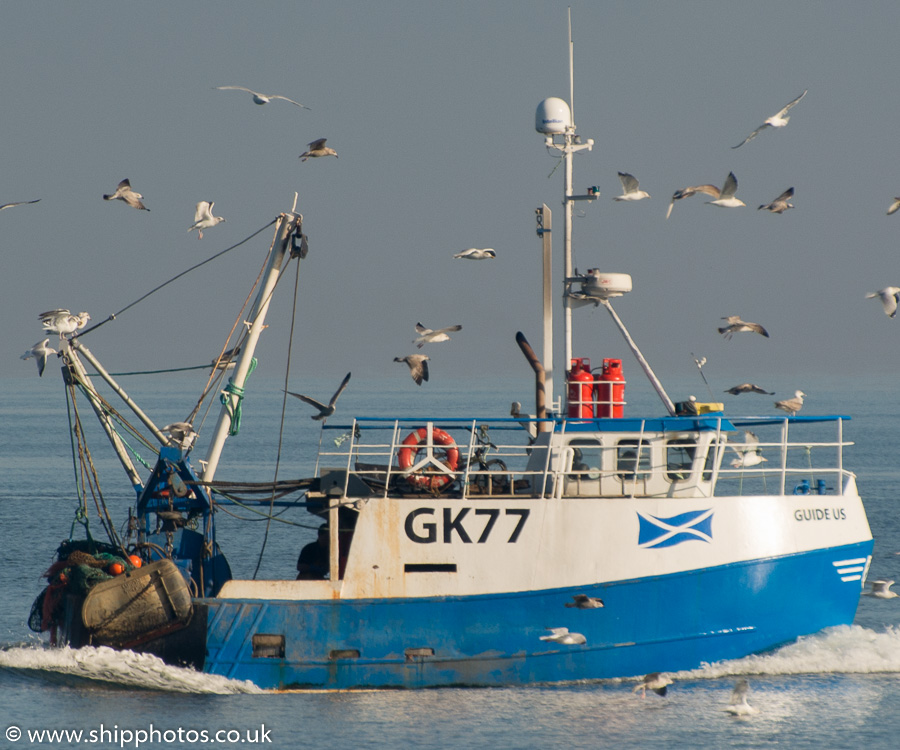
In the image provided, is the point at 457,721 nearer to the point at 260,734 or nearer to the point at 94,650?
the point at 260,734

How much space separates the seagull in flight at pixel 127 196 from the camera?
19.3m

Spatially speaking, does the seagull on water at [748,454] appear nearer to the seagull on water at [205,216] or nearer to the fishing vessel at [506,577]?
the fishing vessel at [506,577]

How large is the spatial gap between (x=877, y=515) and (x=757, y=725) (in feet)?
61.8

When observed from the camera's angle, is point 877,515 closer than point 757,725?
No

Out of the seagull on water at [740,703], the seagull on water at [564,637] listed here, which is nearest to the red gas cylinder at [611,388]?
the seagull on water at [564,637]

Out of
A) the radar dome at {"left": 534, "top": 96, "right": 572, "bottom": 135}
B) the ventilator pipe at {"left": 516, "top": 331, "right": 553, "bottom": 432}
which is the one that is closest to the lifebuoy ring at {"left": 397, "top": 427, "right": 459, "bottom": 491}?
the ventilator pipe at {"left": 516, "top": 331, "right": 553, "bottom": 432}

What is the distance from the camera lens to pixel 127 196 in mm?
19469

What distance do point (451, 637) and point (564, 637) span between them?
135cm

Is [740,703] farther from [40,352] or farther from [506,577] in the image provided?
[40,352]

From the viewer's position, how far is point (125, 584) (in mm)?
15367

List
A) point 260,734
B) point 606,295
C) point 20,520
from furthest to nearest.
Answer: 1. point 20,520
2. point 606,295
3. point 260,734

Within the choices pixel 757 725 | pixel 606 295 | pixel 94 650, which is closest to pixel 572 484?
pixel 606 295

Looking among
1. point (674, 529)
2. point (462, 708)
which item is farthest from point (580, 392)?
point (462, 708)

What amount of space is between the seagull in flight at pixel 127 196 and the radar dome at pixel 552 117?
6375mm
